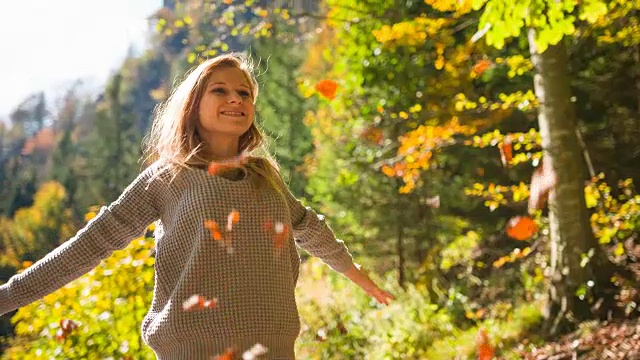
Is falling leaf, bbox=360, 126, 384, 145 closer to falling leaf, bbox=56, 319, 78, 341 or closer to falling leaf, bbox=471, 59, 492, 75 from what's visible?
falling leaf, bbox=471, 59, 492, 75

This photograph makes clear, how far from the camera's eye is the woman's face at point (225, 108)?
6.38 ft

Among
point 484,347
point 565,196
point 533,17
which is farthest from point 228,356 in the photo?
point 484,347

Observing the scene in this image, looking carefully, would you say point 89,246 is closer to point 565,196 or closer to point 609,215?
point 565,196

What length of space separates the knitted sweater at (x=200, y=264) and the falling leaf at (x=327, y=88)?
3841mm

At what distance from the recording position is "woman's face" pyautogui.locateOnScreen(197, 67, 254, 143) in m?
1.94

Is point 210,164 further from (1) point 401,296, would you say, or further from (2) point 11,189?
(2) point 11,189

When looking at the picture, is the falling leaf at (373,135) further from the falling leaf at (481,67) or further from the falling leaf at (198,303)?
the falling leaf at (198,303)

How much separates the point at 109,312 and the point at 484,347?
96.0 inches

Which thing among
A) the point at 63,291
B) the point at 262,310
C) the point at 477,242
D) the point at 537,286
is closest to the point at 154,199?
the point at 262,310

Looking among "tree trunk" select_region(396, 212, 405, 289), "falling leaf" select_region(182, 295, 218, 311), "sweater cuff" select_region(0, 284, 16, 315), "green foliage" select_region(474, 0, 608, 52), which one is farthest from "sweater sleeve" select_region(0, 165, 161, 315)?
"tree trunk" select_region(396, 212, 405, 289)

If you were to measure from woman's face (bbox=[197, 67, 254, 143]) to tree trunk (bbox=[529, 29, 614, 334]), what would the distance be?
8.93 ft

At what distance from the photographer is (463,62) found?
612 cm

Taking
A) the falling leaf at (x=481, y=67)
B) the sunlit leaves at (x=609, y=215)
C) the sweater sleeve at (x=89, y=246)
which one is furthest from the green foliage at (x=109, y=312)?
the falling leaf at (x=481, y=67)

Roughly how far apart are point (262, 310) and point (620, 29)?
4393 mm
